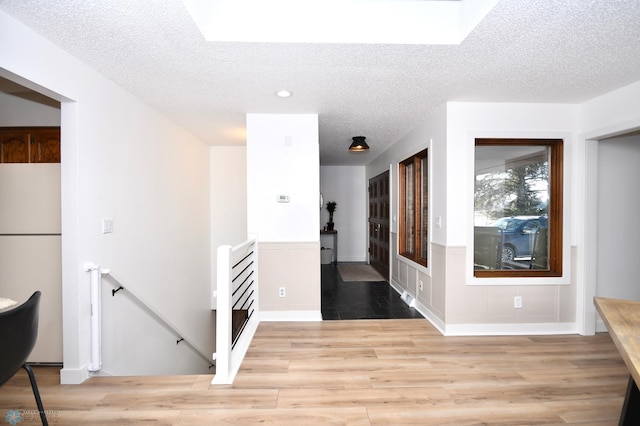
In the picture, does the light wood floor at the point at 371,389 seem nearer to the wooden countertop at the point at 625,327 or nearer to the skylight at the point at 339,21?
the wooden countertop at the point at 625,327

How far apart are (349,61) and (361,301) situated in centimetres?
315

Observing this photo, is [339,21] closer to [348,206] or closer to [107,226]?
[107,226]

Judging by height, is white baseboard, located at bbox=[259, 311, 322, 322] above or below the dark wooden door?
below

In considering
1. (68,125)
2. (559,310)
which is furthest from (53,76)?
(559,310)

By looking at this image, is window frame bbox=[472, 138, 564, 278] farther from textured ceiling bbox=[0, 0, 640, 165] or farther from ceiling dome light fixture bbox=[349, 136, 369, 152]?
ceiling dome light fixture bbox=[349, 136, 369, 152]

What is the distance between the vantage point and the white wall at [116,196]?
2203 millimetres

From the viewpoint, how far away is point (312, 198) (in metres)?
3.61

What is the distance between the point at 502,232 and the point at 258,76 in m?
2.92

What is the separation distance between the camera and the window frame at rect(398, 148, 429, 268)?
396 centimetres

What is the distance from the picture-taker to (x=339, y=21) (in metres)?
2.07

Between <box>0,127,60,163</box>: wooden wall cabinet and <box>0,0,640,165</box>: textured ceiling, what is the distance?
0.88m

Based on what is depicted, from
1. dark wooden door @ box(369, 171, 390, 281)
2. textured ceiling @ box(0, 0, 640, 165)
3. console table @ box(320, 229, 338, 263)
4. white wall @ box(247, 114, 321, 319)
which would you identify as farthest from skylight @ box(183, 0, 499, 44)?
console table @ box(320, 229, 338, 263)

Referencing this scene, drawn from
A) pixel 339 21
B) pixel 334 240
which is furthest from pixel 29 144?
pixel 334 240

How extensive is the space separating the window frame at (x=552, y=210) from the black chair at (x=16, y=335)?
3.50 meters
